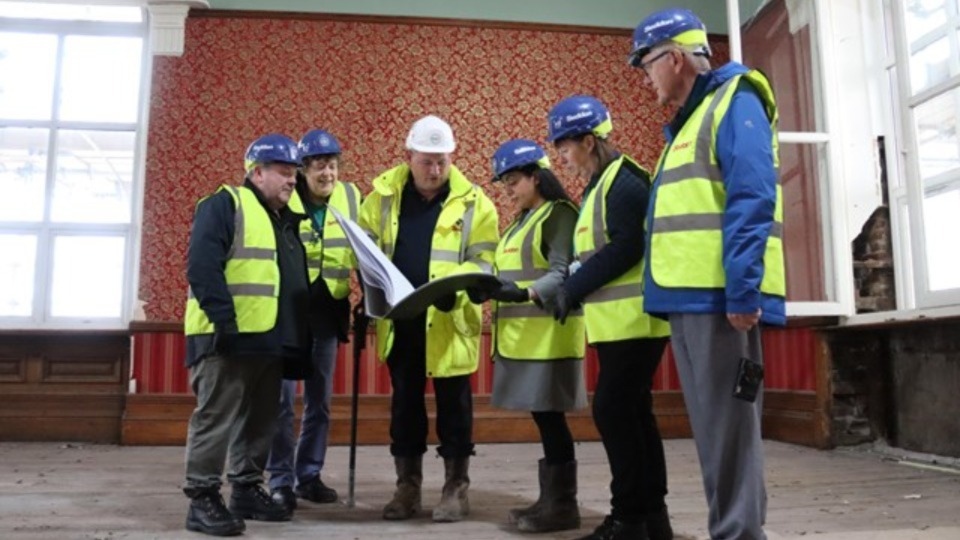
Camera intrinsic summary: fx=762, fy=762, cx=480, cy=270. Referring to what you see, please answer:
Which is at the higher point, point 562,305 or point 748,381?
point 562,305

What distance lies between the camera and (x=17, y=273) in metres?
4.92

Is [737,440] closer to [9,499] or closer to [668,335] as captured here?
[668,335]

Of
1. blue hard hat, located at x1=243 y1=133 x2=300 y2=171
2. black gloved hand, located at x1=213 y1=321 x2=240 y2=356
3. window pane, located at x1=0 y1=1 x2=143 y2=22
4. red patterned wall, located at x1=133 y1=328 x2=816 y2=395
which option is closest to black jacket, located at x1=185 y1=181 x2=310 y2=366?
black gloved hand, located at x1=213 y1=321 x2=240 y2=356

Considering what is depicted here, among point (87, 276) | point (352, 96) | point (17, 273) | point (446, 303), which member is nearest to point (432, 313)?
point (446, 303)

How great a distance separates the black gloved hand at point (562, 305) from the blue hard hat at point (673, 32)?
0.66 m

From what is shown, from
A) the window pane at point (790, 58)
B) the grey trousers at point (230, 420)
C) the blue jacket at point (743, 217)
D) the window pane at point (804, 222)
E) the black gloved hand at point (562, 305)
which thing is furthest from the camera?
the window pane at point (790, 58)

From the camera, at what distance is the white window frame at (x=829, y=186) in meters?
4.00

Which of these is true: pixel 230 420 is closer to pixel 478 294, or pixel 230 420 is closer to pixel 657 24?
pixel 478 294

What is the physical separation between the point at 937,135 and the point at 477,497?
2.69 meters

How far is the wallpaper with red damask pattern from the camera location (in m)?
4.87

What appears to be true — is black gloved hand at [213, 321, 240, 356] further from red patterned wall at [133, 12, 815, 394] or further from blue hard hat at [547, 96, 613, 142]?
red patterned wall at [133, 12, 815, 394]

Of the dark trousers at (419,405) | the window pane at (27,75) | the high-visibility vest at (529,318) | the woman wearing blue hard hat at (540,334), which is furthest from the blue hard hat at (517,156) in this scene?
the window pane at (27,75)

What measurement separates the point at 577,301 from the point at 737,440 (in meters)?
0.59

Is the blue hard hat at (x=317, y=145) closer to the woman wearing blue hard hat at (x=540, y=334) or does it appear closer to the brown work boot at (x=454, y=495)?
the woman wearing blue hard hat at (x=540, y=334)
